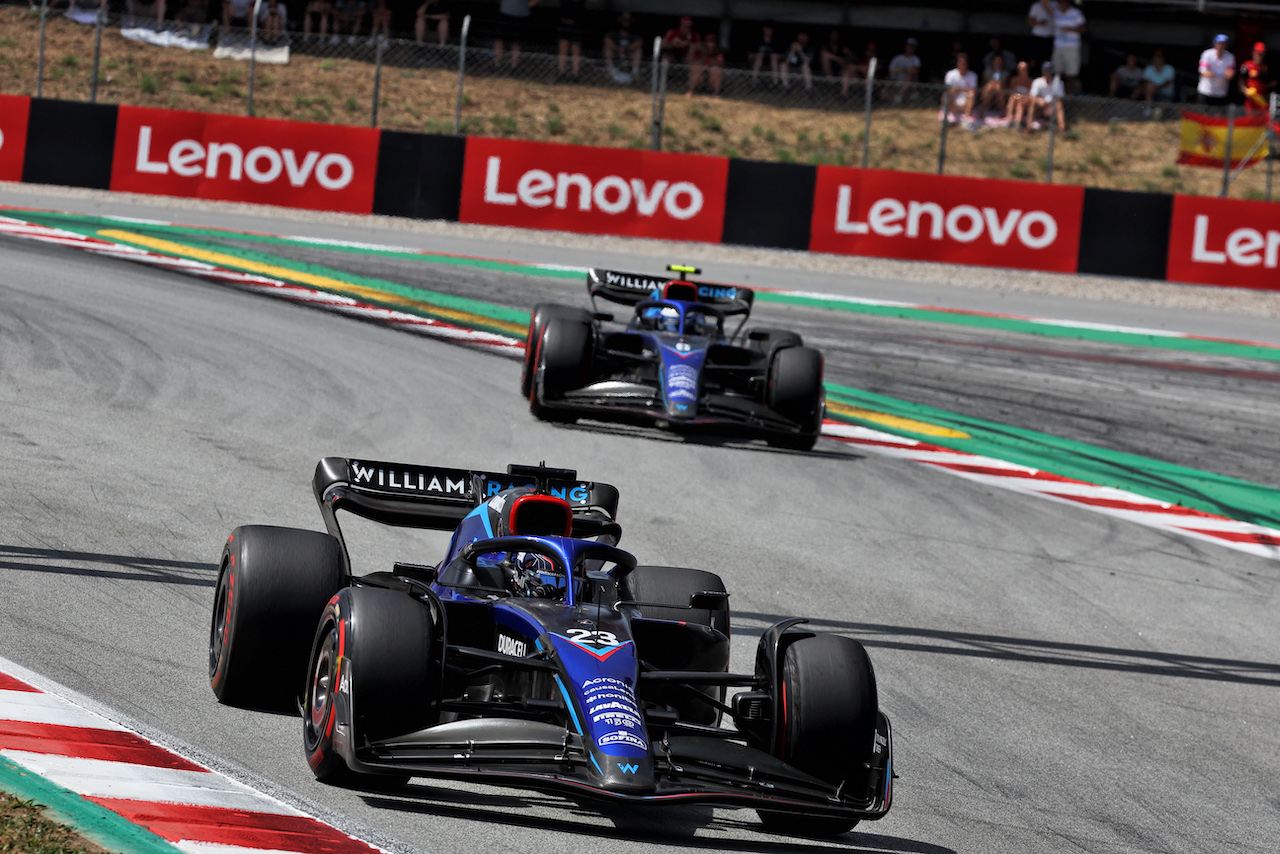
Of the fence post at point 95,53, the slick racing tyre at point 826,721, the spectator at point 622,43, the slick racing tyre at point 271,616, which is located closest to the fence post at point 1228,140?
the spectator at point 622,43

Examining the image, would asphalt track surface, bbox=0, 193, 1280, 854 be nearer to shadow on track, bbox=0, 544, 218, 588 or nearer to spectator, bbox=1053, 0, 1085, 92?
shadow on track, bbox=0, 544, 218, 588

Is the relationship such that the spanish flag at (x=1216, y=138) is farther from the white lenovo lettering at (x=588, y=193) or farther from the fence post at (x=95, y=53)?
the fence post at (x=95, y=53)

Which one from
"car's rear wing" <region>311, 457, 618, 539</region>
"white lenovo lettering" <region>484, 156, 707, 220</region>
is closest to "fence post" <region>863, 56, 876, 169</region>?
"white lenovo lettering" <region>484, 156, 707, 220</region>

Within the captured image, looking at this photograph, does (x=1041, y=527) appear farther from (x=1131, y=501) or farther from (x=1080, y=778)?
(x=1080, y=778)

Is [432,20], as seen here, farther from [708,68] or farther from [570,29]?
[708,68]

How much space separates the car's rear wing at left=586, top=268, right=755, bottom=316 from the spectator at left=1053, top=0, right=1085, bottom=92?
1738 centimetres

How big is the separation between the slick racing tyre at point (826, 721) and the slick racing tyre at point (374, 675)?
117 cm

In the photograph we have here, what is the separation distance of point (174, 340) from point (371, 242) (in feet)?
24.2

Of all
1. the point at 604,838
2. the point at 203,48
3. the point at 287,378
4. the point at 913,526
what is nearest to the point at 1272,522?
the point at 913,526

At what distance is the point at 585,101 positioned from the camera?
87.4 feet

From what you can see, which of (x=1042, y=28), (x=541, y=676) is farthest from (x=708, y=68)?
(x=541, y=676)

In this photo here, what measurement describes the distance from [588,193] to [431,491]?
16054mm

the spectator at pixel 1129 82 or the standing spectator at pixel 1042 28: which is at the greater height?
the standing spectator at pixel 1042 28

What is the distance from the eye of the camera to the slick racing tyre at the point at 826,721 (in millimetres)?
5371
